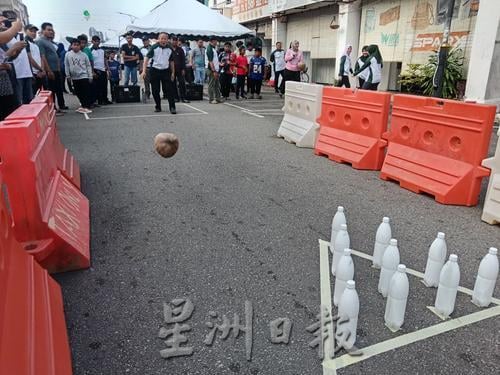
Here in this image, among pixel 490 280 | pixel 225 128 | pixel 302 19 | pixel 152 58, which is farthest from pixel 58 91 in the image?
pixel 302 19

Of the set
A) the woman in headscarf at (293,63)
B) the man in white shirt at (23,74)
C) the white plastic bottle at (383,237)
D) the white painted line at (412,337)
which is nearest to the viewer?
the white painted line at (412,337)

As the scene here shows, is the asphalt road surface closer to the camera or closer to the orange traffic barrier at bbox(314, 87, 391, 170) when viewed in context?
the orange traffic barrier at bbox(314, 87, 391, 170)

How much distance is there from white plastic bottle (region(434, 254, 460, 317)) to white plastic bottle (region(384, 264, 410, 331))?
32 centimetres

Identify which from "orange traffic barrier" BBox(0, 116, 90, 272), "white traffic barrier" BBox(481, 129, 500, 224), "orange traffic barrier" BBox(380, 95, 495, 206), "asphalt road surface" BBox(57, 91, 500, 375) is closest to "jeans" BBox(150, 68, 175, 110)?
"asphalt road surface" BBox(57, 91, 500, 375)

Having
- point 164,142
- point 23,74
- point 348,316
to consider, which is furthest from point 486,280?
point 23,74

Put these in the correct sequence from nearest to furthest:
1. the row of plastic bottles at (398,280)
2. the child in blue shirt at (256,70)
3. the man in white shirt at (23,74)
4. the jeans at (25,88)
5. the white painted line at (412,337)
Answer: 1. the white painted line at (412,337)
2. the row of plastic bottles at (398,280)
3. the man in white shirt at (23,74)
4. the jeans at (25,88)
5. the child in blue shirt at (256,70)

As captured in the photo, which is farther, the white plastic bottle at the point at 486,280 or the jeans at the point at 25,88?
the jeans at the point at 25,88

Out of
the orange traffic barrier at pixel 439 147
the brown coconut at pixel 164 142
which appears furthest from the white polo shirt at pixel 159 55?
the orange traffic barrier at pixel 439 147

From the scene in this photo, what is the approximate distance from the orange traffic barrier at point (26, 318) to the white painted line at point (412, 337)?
1434 mm

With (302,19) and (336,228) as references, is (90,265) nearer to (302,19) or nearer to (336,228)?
(336,228)

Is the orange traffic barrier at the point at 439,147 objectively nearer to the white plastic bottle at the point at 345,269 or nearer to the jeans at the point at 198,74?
the white plastic bottle at the point at 345,269

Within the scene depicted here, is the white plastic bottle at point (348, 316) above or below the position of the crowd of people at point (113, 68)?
below

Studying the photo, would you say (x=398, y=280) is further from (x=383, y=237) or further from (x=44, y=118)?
(x=44, y=118)

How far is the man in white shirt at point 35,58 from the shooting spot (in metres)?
9.27
